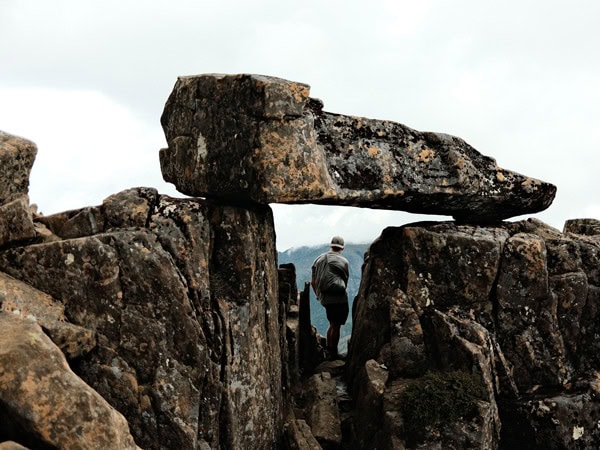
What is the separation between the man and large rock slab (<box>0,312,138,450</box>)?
13.6 metres

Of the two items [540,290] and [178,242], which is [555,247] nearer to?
[540,290]

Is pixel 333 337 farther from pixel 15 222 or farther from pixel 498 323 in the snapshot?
pixel 15 222

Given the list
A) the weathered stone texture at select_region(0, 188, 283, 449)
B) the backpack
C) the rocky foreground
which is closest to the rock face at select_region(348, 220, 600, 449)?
the rocky foreground

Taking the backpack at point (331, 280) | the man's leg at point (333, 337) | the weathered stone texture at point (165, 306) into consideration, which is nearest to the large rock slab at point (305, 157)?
the weathered stone texture at point (165, 306)

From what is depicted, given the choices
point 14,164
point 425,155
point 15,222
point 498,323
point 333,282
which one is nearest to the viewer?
point 15,222

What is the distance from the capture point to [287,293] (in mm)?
20047

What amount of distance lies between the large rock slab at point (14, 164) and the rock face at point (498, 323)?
378 inches

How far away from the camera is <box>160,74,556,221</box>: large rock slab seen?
1446cm

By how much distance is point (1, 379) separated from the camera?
7.25 m

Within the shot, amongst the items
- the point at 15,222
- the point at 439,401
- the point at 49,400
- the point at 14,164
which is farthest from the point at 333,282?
the point at 49,400

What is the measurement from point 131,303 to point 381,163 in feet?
24.0

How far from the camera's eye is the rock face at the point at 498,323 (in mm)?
16156

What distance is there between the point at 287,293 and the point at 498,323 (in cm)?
660

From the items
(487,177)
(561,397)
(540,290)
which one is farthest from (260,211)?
(561,397)
